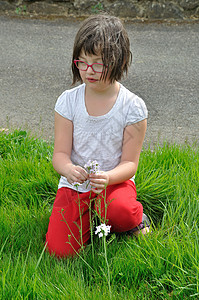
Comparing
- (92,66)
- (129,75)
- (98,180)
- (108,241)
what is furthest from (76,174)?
(129,75)

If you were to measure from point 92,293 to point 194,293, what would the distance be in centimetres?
41

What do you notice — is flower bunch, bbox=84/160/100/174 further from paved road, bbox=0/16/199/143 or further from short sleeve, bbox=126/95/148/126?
paved road, bbox=0/16/199/143

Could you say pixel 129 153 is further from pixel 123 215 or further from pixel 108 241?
pixel 108 241

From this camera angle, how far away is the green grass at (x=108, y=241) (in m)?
1.96

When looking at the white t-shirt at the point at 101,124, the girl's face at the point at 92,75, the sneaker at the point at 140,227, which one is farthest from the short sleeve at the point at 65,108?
the sneaker at the point at 140,227

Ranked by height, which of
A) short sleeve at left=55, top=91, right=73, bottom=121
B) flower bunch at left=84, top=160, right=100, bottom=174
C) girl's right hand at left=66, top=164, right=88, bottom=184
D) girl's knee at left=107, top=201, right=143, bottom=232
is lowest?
girl's knee at left=107, top=201, right=143, bottom=232

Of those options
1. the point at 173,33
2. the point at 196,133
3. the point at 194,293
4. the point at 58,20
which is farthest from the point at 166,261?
the point at 58,20

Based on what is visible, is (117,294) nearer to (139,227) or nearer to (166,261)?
(166,261)

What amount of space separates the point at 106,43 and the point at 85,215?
86 centimetres

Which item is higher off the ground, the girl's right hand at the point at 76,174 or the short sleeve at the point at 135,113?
the short sleeve at the point at 135,113

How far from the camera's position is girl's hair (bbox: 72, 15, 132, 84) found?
2141mm

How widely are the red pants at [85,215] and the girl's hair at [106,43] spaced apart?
563 millimetres

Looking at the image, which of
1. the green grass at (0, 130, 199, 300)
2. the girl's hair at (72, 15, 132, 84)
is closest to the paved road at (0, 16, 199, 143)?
the green grass at (0, 130, 199, 300)

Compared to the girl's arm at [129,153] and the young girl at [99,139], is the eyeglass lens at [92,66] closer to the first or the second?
the young girl at [99,139]
